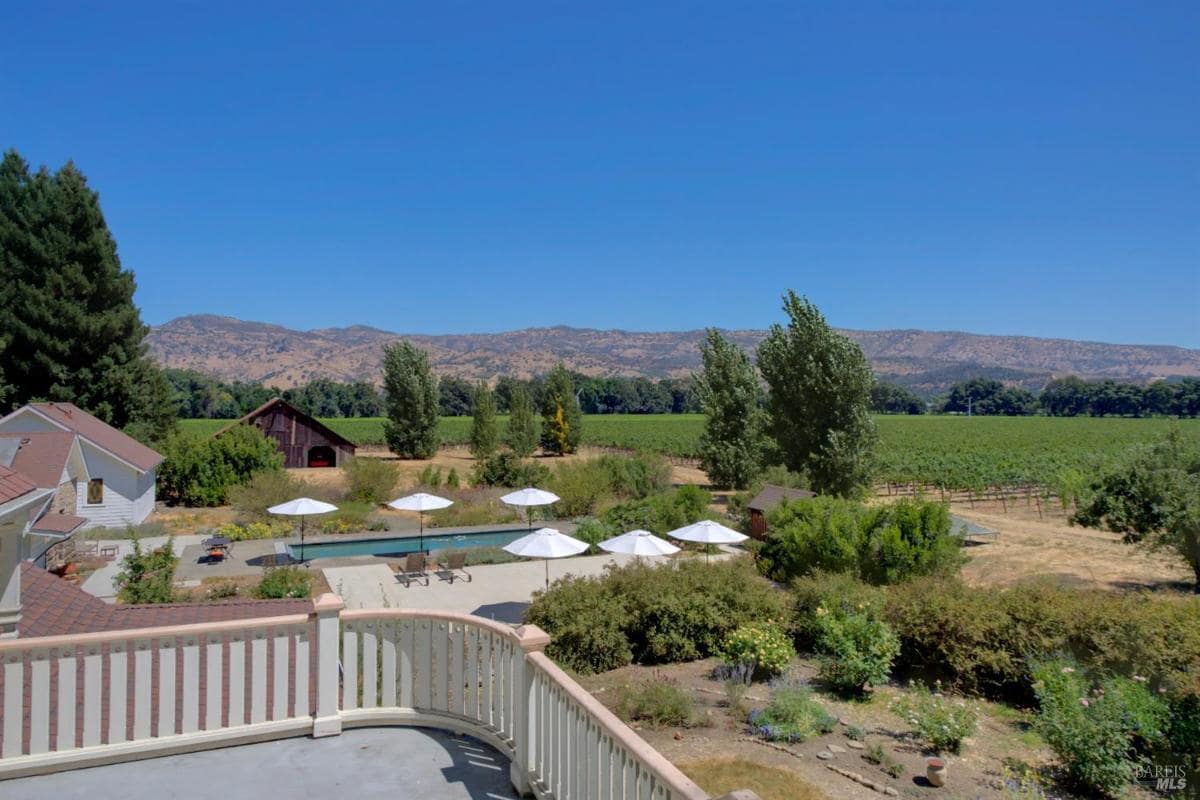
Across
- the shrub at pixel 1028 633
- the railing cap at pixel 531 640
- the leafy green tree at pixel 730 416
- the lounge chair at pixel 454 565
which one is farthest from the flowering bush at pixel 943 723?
the leafy green tree at pixel 730 416

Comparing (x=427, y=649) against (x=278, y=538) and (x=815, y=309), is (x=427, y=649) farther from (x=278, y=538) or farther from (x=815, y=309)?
(x=815, y=309)

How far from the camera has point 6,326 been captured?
3238 centimetres

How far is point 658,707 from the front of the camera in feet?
25.7

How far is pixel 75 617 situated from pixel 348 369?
195 meters

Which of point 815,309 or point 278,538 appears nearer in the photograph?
point 278,538

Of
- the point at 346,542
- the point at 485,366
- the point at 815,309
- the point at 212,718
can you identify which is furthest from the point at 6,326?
the point at 485,366

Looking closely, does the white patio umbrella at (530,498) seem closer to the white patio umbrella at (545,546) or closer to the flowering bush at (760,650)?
the white patio umbrella at (545,546)

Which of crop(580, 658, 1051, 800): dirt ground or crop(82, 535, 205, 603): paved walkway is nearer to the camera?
crop(580, 658, 1051, 800): dirt ground

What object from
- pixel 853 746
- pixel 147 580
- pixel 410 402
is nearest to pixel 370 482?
pixel 147 580

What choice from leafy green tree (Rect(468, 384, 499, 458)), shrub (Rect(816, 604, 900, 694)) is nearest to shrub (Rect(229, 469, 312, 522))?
leafy green tree (Rect(468, 384, 499, 458))

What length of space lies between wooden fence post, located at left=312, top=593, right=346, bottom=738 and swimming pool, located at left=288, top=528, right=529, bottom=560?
16.5 meters

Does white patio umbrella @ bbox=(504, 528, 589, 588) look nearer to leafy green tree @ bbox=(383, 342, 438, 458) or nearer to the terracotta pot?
the terracotta pot

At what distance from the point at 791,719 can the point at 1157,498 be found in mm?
13032

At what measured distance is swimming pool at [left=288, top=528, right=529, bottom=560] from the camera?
2228 cm
